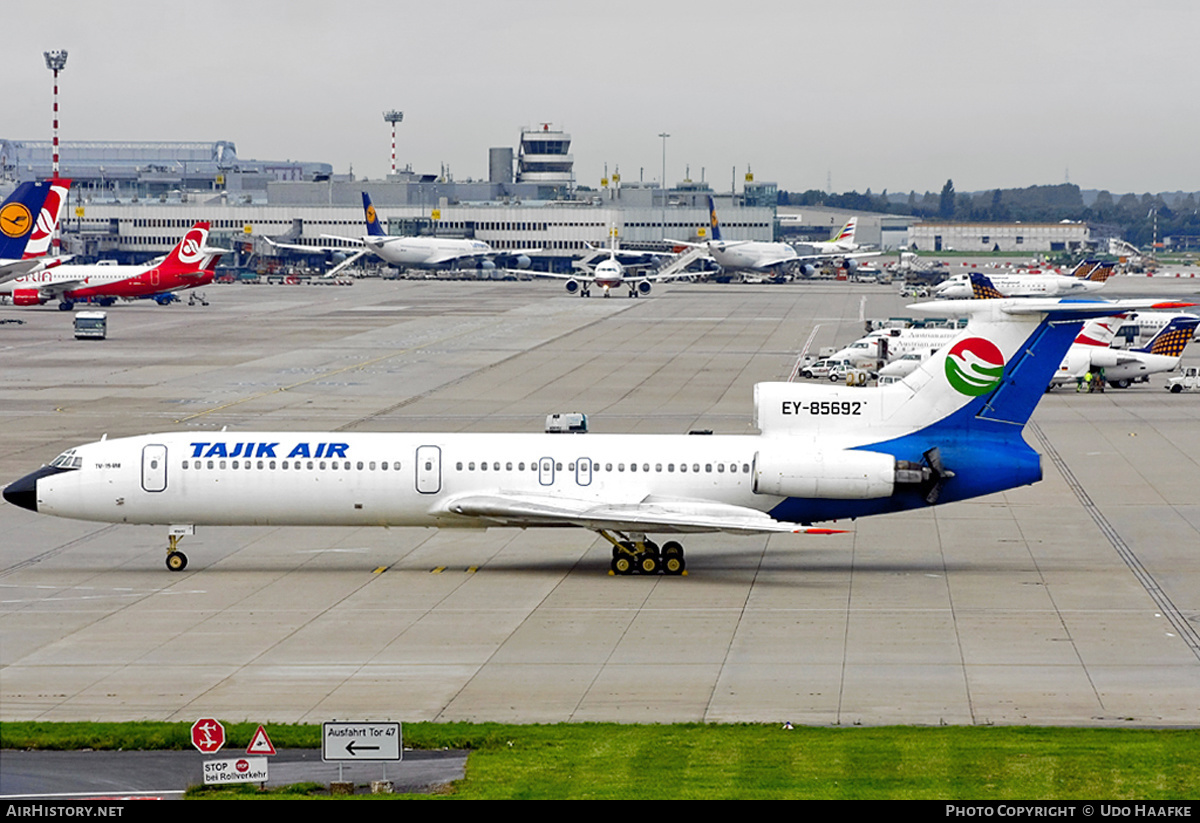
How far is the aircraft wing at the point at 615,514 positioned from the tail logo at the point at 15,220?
229 ft

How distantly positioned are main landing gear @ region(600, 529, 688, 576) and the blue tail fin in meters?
71.3

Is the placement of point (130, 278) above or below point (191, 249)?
below

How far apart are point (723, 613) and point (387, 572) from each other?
31.4 ft

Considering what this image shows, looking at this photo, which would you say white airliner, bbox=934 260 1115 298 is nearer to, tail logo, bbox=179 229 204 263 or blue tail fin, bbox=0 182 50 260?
tail logo, bbox=179 229 204 263

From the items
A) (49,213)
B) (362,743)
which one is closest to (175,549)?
(362,743)

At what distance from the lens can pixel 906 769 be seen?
23.0 metres

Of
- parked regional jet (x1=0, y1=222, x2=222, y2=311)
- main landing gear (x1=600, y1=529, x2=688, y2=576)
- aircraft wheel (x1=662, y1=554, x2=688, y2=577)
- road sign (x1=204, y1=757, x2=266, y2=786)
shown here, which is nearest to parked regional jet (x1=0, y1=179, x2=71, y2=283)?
parked regional jet (x1=0, y1=222, x2=222, y2=311)

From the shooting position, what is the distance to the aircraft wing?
3866 cm

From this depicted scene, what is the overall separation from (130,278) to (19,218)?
4940cm

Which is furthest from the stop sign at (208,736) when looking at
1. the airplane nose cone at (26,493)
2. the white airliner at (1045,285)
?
the white airliner at (1045,285)

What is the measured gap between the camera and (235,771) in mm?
20375

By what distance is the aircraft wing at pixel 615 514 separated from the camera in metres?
38.7

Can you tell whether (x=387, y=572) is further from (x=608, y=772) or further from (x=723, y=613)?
(x=608, y=772)

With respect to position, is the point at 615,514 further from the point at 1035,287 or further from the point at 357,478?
the point at 1035,287
